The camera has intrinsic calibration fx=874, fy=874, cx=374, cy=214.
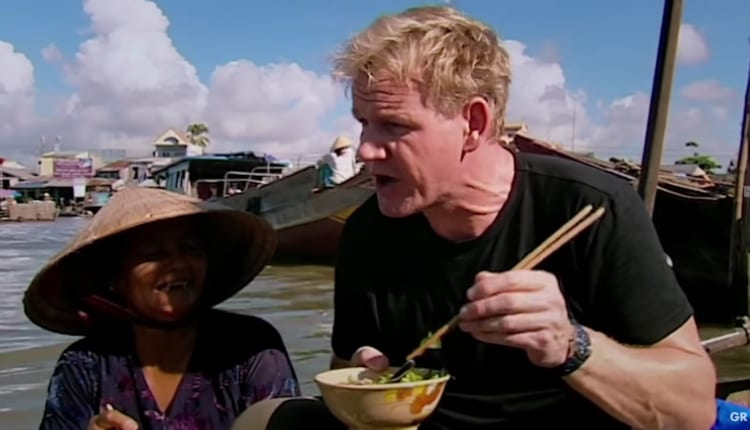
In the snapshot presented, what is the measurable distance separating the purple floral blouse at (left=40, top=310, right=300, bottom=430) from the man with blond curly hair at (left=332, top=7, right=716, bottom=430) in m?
0.51

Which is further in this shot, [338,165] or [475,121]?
[338,165]

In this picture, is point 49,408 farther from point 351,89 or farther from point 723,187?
point 723,187

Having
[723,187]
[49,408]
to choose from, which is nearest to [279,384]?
[49,408]

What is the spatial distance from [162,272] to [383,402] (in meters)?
0.88

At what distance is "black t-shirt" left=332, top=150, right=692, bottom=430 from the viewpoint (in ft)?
5.72

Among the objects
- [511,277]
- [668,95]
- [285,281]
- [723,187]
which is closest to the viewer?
[511,277]

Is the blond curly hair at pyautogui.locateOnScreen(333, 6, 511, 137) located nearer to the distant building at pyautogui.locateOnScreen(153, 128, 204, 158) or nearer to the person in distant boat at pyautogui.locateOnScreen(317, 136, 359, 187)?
the person in distant boat at pyautogui.locateOnScreen(317, 136, 359, 187)

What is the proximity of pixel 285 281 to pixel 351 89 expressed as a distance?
10.1 m

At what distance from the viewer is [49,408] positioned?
2.30 meters

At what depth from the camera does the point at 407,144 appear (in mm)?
1770

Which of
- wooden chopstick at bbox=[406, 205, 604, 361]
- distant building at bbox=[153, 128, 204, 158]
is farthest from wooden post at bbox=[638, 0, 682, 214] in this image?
distant building at bbox=[153, 128, 204, 158]

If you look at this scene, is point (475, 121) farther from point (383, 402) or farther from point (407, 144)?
point (383, 402)

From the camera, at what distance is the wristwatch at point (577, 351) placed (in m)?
1.56

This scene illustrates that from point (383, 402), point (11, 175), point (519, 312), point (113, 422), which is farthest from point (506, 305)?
point (11, 175)
